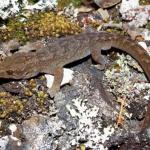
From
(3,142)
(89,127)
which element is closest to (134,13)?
(89,127)

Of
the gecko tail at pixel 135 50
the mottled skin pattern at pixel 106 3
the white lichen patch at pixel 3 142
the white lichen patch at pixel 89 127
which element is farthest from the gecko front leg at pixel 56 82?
the mottled skin pattern at pixel 106 3

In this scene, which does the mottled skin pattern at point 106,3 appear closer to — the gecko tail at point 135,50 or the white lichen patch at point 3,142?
the gecko tail at point 135,50

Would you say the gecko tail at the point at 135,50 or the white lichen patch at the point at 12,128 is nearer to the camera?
the white lichen patch at the point at 12,128

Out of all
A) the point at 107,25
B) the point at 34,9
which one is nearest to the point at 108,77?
the point at 107,25

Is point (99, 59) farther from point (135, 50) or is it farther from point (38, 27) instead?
point (38, 27)

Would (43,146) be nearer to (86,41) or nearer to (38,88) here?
(38,88)

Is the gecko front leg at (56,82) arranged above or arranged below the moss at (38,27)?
below

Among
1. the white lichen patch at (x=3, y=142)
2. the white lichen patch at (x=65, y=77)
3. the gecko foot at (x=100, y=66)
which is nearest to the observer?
the white lichen patch at (x=3, y=142)
